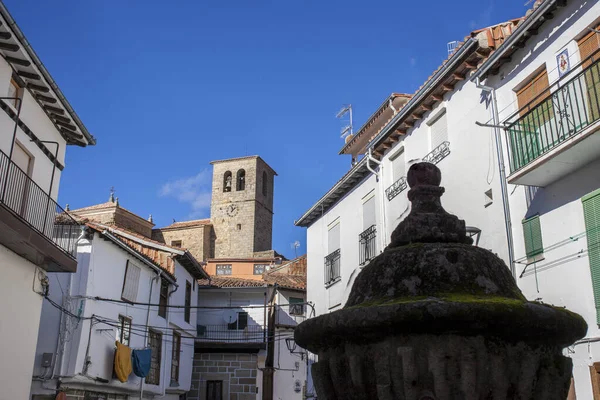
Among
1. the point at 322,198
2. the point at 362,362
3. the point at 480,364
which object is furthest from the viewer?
the point at 322,198

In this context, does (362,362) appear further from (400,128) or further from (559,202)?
(400,128)

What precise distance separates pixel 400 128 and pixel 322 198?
20.2ft

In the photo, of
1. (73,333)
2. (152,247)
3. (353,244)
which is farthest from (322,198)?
(73,333)

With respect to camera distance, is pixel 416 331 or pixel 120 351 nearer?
pixel 416 331

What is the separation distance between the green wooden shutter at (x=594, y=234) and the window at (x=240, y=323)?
23447mm

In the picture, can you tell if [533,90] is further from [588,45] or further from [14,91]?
[14,91]

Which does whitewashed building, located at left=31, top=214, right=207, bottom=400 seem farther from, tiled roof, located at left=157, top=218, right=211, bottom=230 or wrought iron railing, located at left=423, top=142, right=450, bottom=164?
tiled roof, located at left=157, top=218, right=211, bottom=230

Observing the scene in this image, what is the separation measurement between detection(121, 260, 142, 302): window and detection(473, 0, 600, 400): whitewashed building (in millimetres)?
13358

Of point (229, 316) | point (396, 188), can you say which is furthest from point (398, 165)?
point (229, 316)

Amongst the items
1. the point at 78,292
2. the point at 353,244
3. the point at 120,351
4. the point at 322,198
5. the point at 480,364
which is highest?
the point at 322,198

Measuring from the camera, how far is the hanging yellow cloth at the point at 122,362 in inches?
770

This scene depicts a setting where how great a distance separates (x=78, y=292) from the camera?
716 inches

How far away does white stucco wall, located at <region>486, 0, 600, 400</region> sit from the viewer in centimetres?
1025

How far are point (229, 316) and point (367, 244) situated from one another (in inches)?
574
